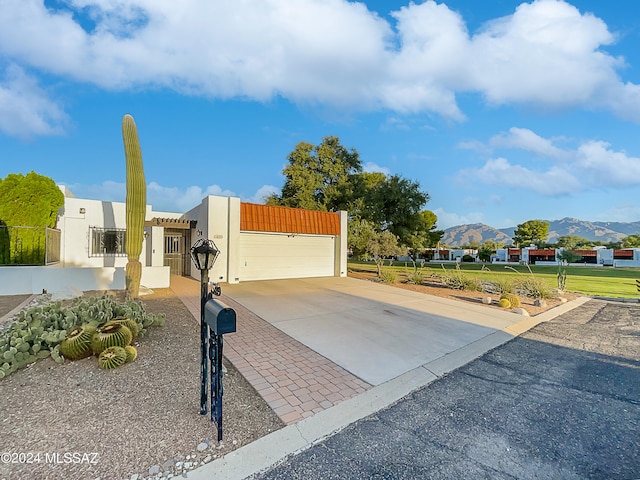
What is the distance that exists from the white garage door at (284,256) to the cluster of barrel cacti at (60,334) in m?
9.01

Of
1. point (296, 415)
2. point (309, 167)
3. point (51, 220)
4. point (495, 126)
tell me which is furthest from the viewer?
point (309, 167)

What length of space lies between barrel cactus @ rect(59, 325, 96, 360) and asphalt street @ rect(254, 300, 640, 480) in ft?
10.4

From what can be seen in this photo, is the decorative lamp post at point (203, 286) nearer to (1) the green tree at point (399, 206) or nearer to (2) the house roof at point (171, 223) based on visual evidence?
(2) the house roof at point (171, 223)

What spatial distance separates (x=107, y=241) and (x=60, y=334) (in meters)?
9.82

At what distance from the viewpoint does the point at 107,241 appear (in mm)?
12250

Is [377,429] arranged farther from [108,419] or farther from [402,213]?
[402,213]

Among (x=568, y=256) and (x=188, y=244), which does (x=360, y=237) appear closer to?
(x=188, y=244)

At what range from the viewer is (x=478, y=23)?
→ 9531mm

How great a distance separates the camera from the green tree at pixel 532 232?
55.3m

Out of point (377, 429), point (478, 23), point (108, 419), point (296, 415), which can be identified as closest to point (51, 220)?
point (108, 419)

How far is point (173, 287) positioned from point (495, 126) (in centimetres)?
1610

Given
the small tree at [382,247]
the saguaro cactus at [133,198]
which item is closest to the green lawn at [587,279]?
the small tree at [382,247]

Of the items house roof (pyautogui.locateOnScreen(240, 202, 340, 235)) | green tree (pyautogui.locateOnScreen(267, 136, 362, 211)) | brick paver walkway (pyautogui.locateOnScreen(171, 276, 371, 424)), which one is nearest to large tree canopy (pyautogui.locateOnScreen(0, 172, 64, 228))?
house roof (pyautogui.locateOnScreen(240, 202, 340, 235))

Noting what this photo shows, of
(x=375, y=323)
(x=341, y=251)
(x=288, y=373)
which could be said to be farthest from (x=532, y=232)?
(x=288, y=373)
